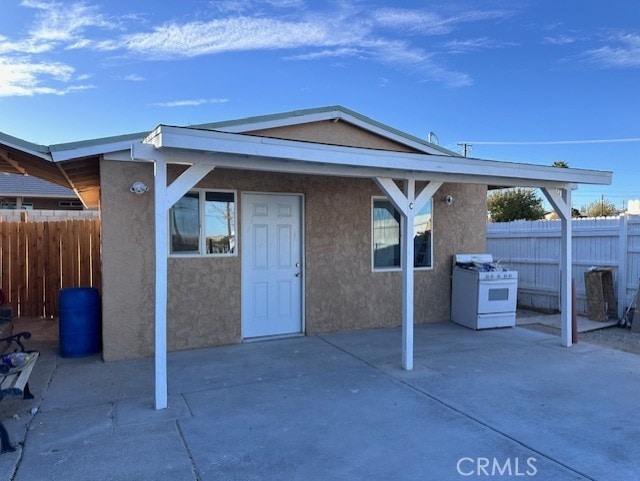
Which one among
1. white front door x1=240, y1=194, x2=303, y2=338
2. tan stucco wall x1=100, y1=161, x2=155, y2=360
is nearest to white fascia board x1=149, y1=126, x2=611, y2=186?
tan stucco wall x1=100, y1=161, x2=155, y2=360

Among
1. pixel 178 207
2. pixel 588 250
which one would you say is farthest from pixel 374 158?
pixel 588 250

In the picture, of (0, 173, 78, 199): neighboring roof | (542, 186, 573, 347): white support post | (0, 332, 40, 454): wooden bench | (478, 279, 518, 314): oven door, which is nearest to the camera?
(0, 332, 40, 454): wooden bench

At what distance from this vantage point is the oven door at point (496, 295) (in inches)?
316

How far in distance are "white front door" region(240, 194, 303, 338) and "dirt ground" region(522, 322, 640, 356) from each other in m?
4.51

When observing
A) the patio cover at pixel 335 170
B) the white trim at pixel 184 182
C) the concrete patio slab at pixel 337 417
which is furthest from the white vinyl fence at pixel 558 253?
the white trim at pixel 184 182

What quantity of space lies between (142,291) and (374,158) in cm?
365

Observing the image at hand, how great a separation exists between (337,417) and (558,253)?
7864 mm

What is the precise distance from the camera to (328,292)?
771 cm

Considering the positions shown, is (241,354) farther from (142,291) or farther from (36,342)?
→ (36,342)

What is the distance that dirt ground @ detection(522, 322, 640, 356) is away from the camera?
23.4ft

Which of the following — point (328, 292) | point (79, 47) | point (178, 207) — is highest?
point (79, 47)

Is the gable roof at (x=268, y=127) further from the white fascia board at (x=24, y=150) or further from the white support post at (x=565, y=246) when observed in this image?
the white support post at (x=565, y=246)

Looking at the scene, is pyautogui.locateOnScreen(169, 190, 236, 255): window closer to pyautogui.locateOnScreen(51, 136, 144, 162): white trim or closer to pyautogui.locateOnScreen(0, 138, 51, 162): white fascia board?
pyautogui.locateOnScreen(51, 136, 144, 162): white trim

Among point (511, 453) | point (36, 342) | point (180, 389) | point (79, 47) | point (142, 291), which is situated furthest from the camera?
point (79, 47)
